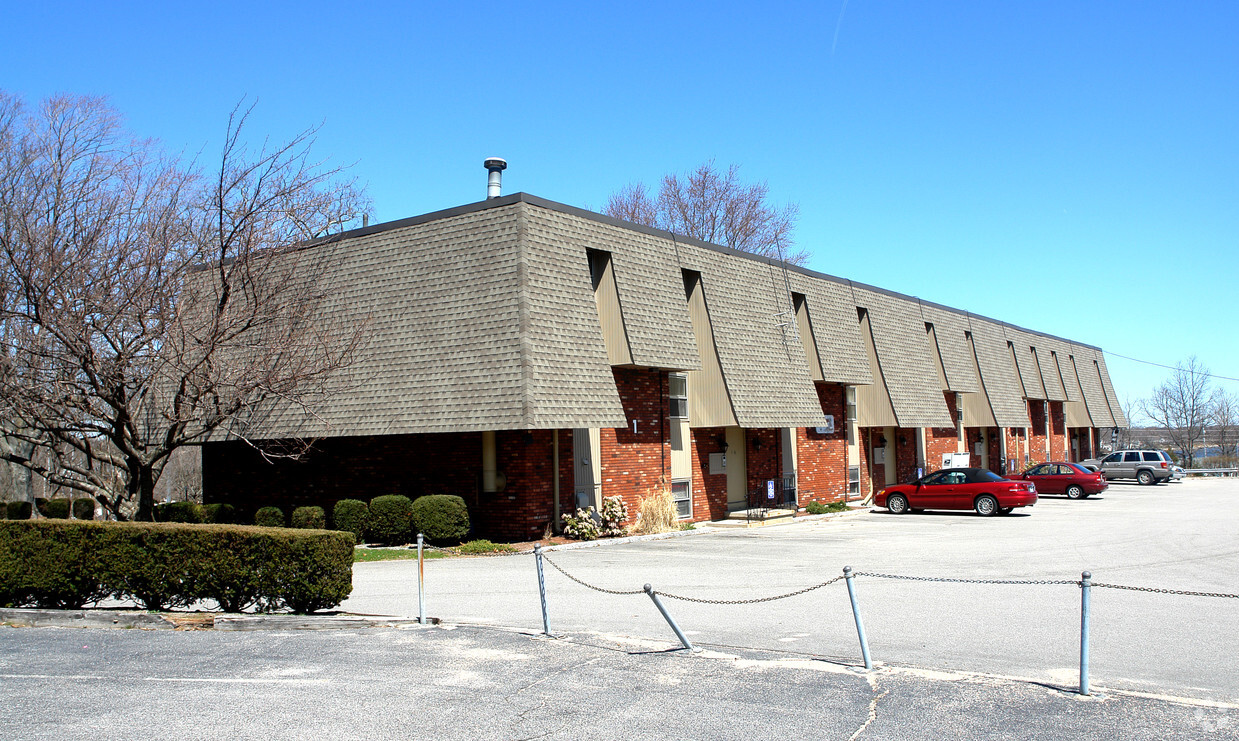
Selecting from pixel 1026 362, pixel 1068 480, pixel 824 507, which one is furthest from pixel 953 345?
pixel 824 507

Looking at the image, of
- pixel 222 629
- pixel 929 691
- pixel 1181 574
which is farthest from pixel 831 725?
pixel 1181 574

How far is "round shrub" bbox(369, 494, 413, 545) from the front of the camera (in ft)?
66.9

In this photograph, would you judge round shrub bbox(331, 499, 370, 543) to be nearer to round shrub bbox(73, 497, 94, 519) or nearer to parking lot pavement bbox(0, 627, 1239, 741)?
round shrub bbox(73, 497, 94, 519)

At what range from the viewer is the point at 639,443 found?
936 inches

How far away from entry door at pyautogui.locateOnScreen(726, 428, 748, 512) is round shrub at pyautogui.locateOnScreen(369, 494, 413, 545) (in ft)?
33.6

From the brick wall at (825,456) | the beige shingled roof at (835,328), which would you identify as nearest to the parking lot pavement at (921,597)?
the brick wall at (825,456)

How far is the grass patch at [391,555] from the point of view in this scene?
60.9 feet

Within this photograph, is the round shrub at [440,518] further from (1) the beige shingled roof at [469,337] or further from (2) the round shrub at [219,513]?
(2) the round shrub at [219,513]

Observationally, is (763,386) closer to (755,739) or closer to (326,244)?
(326,244)

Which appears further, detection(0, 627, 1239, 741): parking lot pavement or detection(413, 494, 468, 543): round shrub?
detection(413, 494, 468, 543): round shrub

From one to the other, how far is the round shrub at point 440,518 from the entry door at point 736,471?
9729 millimetres

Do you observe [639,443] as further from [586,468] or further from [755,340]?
[755,340]

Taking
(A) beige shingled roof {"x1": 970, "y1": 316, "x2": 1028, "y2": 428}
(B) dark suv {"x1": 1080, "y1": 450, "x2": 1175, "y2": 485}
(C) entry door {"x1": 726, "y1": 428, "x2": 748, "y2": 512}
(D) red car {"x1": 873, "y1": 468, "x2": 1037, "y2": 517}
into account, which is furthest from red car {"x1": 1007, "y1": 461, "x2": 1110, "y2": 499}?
(C) entry door {"x1": 726, "y1": 428, "x2": 748, "y2": 512}

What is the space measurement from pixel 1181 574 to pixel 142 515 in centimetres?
1921
